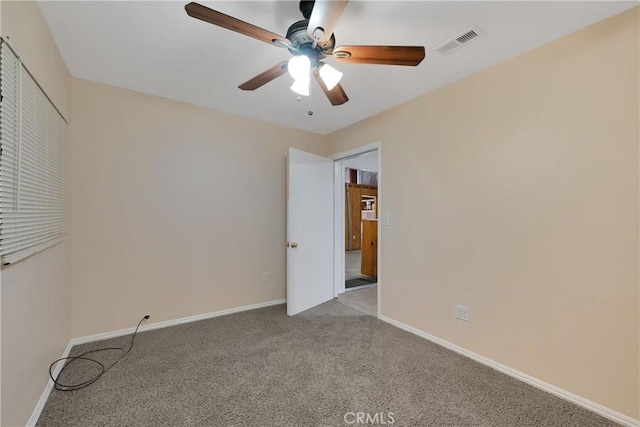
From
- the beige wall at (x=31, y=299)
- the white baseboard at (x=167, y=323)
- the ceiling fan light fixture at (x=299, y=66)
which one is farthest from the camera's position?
the white baseboard at (x=167, y=323)

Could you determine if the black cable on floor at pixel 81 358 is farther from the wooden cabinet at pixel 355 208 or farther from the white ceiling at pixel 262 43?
the wooden cabinet at pixel 355 208

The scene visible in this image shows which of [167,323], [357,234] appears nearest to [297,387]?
[167,323]

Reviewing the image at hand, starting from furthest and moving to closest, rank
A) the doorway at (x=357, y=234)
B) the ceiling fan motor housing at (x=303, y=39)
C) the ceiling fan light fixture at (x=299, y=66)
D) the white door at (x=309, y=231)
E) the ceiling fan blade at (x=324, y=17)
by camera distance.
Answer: the doorway at (x=357, y=234) < the white door at (x=309, y=231) < the ceiling fan light fixture at (x=299, y=66) < the ceiling fan motor housing at (x=303, y=39) < the ceiling fan blade at (x=324, y=17)

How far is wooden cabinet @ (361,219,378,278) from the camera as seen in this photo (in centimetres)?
503

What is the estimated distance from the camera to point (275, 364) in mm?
2174

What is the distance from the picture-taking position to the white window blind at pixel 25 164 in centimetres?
127

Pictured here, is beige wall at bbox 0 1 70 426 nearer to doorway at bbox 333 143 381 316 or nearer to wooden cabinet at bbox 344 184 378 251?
doorway at bbox 333 143 381 316

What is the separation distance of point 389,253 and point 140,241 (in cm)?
254

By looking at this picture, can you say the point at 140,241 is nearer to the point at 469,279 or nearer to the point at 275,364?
the point at 275,364

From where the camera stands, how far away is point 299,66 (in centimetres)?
160

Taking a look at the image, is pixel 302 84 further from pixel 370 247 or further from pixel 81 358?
pixel 370 247

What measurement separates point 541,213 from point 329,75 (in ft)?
5.58

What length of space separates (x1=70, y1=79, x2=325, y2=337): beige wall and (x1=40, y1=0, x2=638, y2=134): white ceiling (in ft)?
1.29

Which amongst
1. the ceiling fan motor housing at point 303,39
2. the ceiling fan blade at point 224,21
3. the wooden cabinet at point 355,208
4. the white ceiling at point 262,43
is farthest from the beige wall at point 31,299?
the wooden cabinet at point 355,208
